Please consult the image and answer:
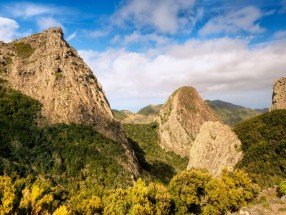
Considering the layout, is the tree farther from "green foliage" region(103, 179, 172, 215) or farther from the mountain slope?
the mountain slope

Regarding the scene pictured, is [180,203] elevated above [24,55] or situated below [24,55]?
below

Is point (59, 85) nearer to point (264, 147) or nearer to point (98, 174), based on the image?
point (98, 174)

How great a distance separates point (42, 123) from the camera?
16375cm

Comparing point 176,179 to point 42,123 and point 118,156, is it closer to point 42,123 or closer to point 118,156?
A: point 118,156

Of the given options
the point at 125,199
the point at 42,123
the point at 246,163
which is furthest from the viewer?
the point at 42,123

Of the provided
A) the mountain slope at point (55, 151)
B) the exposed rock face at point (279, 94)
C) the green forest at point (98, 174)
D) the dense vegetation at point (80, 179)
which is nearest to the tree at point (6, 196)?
the dense vegetation at point (80, 179)

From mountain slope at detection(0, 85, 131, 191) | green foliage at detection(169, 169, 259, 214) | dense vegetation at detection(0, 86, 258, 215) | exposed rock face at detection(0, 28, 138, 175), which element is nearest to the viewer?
dense vegetation at detection(0, 86, 258, 215)

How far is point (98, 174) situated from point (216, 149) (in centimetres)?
4791

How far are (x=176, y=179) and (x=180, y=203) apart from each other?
7461mm

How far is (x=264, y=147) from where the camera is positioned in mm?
130250

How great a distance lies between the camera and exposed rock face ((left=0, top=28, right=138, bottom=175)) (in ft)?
567

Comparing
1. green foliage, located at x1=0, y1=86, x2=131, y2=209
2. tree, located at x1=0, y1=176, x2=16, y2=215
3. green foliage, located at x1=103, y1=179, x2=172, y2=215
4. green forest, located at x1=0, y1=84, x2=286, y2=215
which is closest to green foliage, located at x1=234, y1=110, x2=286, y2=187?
green forest, located at x1=0, y1=84, x2=286, y2=215

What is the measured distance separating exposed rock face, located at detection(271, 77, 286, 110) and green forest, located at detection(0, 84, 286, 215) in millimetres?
34424

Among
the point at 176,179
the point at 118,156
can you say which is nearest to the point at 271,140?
the point at 176,179
